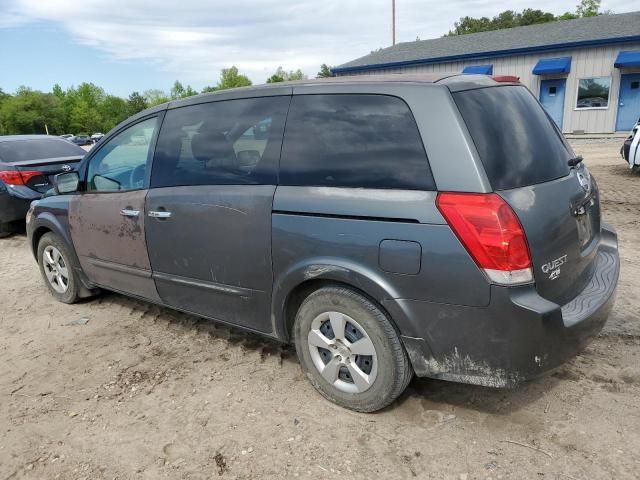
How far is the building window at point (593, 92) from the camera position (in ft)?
68.2

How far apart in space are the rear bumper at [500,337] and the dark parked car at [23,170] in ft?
22.4

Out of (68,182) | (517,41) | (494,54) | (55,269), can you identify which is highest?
(517,41)

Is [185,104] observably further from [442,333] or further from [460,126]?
[442,333]

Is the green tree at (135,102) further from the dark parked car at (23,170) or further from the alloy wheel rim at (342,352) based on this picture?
the alloy wheel rim at (342,352)

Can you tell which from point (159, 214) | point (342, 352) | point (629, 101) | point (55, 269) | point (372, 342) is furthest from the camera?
point (629, 101)

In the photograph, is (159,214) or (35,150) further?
(35,150)

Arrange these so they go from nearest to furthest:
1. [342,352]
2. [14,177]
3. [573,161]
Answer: [342,352] → [573,161] → [14,177]

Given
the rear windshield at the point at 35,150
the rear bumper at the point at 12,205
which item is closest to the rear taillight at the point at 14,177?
the rear bumper at the point at 12,205

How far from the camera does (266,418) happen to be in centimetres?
292

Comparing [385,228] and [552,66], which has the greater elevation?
[552,66]

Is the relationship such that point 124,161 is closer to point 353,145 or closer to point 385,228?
point 353,145

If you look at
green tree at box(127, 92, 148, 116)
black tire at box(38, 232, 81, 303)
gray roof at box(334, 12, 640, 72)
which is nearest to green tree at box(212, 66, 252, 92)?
green tree at box(127, 92, 148, 116)

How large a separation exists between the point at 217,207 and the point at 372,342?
4.25 feet

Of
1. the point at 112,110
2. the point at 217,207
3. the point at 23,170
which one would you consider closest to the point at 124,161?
the point at 217,207
